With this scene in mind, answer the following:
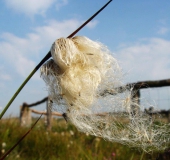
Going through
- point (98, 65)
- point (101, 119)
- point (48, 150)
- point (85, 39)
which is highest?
point (85, 39)

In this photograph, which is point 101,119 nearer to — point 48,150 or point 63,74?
point 63,74

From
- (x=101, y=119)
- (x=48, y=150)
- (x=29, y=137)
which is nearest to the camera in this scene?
(x=101, y=119)

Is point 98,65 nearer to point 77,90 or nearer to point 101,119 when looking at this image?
point 77,90

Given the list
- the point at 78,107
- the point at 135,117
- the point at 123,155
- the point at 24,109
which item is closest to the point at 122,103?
the point at 135,117

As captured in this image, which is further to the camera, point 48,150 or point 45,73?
point 48,150

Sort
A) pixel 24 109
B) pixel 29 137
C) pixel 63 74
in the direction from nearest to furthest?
pixel 63 74
pixel 29 137
pixel 24 109

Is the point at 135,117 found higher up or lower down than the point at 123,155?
higher up
